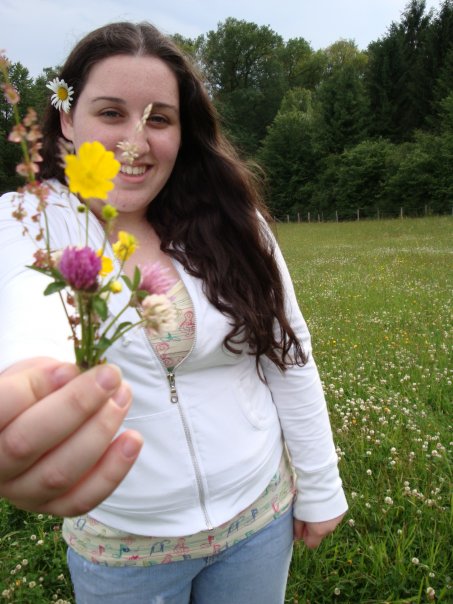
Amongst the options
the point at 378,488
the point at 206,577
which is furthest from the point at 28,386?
the point at 378,488

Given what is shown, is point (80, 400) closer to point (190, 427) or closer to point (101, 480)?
point (101, 480)

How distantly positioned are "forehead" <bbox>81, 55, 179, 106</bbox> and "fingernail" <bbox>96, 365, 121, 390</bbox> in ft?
3.32

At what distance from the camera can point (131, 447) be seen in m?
0.62

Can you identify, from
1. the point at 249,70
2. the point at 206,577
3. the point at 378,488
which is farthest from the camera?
the point at 249,70

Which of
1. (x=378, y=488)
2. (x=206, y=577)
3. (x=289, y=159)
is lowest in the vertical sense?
(x=378, y=488)

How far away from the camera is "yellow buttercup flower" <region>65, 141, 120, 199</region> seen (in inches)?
20.1

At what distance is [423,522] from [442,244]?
13.8 metres

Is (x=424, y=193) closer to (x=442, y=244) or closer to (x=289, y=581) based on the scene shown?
(x=442, y=244)

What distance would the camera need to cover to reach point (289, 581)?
229 centimetres

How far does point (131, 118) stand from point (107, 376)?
0.98 metres

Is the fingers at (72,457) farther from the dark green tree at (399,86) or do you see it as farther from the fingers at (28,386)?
the dark green tree at (399,86)

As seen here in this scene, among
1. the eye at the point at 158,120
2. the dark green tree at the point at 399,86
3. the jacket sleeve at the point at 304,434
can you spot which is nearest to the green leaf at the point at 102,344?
the eye at the point at 158,120

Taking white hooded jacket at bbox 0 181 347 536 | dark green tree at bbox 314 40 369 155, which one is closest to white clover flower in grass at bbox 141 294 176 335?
white hooded jacket at bbox 0 181 347 536

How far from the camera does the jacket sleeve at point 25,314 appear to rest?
0.68 metres
